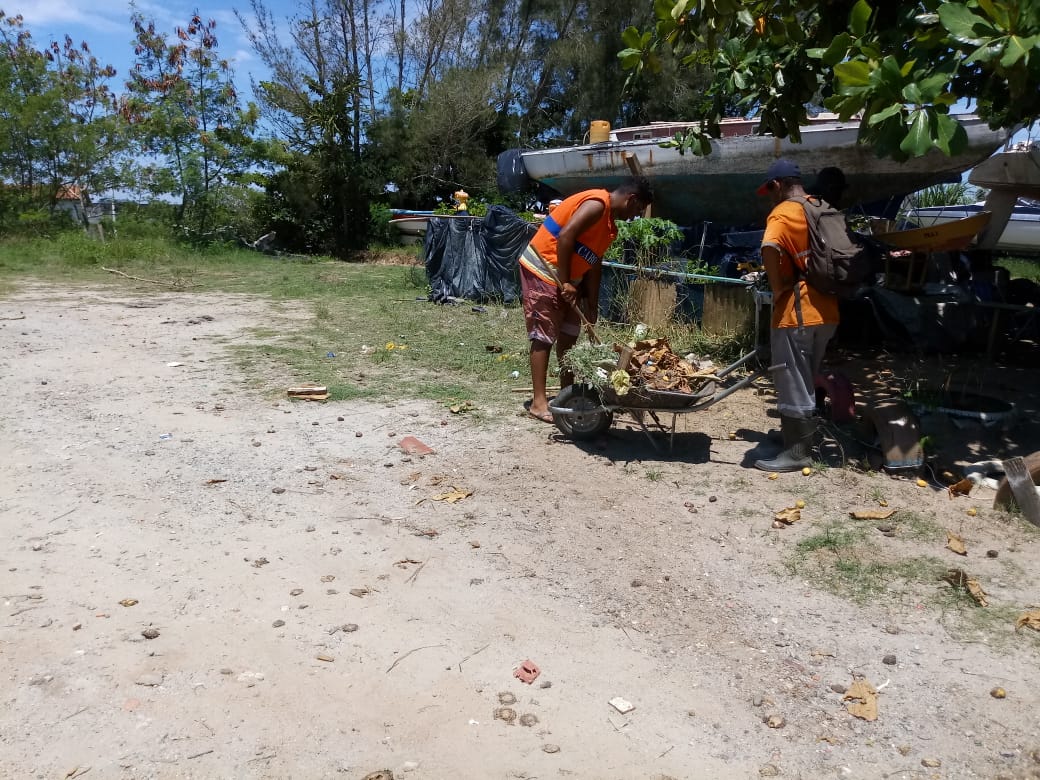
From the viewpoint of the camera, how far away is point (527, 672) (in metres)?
3.18


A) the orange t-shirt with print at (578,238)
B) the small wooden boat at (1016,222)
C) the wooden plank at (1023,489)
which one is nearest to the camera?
the wooden plank at (1023,489)

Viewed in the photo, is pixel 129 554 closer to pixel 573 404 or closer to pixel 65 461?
pixel 65 461

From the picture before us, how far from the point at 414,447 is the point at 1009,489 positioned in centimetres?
353

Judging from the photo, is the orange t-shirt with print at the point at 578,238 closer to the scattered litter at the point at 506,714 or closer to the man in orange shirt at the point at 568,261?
the man in orange shirt at the point at 568,261

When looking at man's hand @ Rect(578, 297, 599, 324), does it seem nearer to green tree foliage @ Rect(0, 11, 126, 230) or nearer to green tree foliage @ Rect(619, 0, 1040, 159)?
green tree foliage @ Rect(619, 0, 1040, 159)

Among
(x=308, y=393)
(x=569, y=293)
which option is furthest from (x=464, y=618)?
(x=308, y=393)

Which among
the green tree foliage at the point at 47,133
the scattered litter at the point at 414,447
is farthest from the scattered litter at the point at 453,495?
the green tree foliage at the point at 47,133

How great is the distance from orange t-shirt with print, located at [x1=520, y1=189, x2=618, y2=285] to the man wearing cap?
103cm

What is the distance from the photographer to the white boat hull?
30.7 feet

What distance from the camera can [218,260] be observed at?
62.5ft

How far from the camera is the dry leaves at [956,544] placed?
411 cm

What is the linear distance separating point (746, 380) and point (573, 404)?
1.12 meters

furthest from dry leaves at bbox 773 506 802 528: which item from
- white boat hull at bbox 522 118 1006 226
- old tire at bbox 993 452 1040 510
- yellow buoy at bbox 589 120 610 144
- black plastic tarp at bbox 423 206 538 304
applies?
yellow buoy at bbox 589 120 610 144

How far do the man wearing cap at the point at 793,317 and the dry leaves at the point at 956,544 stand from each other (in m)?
1.03
